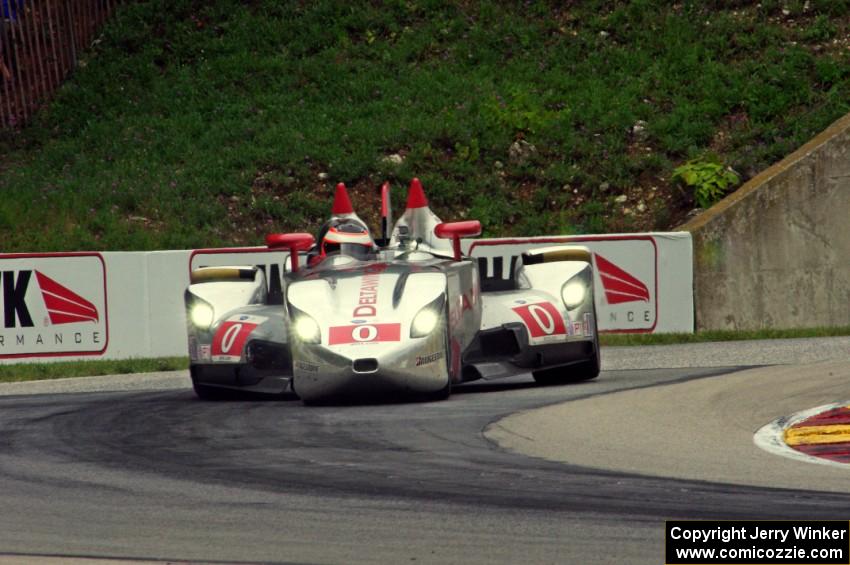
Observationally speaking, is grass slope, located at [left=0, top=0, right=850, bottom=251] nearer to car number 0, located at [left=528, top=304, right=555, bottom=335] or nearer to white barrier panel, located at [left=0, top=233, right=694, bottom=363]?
white barrier panel, located at [left=0, top=233, right=694, bottom=363]

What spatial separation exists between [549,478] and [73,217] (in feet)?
49.7

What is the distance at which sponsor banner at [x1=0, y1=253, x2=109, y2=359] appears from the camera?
55.4 feet

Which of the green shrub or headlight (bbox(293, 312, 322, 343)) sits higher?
the green shrub

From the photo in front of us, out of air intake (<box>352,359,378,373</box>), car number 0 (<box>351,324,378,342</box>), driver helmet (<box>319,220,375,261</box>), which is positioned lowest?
air intake (<box>352,359,378,373</box>)

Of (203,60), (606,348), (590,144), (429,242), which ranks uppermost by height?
(203,60)

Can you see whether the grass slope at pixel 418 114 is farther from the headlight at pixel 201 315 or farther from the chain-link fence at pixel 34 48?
the headlight at pixel 201 315

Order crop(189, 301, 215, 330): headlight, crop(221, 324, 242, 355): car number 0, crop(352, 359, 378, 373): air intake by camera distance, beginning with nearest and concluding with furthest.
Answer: crop(352, 359, 378, 373): air intake, crop(221, 324, 242, 355): car number 0, crop(189, 301, 215, 330): headlight

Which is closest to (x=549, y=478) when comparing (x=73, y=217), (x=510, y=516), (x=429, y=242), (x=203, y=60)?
(x=510, y=516)

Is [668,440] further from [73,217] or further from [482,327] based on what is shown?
[73,217]

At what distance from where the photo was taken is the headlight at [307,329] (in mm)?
10273

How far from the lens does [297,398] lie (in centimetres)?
1158

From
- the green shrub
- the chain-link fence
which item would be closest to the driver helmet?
the green shrub

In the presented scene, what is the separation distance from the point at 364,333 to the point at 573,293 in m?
2.45

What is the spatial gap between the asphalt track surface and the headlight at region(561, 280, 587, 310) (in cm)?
75
